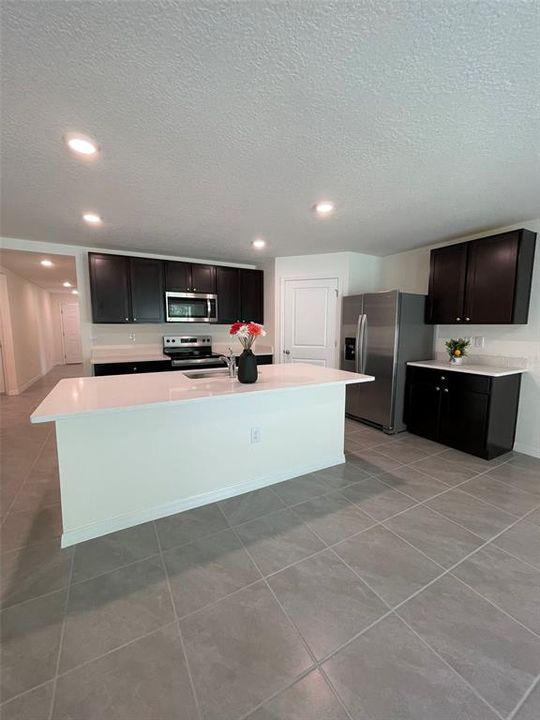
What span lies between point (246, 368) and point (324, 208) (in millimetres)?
1624

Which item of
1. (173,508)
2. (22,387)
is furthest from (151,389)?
(22,387)

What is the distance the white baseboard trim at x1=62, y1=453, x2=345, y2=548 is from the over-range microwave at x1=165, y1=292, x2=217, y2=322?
281 cm

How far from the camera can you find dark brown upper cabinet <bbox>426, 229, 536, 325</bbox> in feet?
9.64

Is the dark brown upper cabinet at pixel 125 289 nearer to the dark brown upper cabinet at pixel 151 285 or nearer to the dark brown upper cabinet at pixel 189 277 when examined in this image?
the dark brown upper cabinet at pixel 151 285

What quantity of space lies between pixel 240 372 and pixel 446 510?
1.85 metres

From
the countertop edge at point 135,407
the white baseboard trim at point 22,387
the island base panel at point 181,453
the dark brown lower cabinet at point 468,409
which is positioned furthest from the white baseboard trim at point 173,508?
the white baseboard trim at point 22,387

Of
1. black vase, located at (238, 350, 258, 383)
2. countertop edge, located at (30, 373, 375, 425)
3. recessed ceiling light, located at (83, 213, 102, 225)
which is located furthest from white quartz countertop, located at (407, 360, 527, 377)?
recessed ceiling light, located at (83, 213, 102, 225)

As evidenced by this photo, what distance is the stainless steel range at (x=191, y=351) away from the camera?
4512mm

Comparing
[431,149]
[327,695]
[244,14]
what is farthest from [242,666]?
[431,149]

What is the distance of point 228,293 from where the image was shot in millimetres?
4773

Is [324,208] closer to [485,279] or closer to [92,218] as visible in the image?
Answer: [485,279]

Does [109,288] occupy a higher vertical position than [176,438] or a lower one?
higher

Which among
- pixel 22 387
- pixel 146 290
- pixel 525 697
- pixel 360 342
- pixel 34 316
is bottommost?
pixel 525 697

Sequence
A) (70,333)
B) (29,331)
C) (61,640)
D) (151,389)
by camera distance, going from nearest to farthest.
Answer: (61,640), (151,389), (29,331), (70,333)
